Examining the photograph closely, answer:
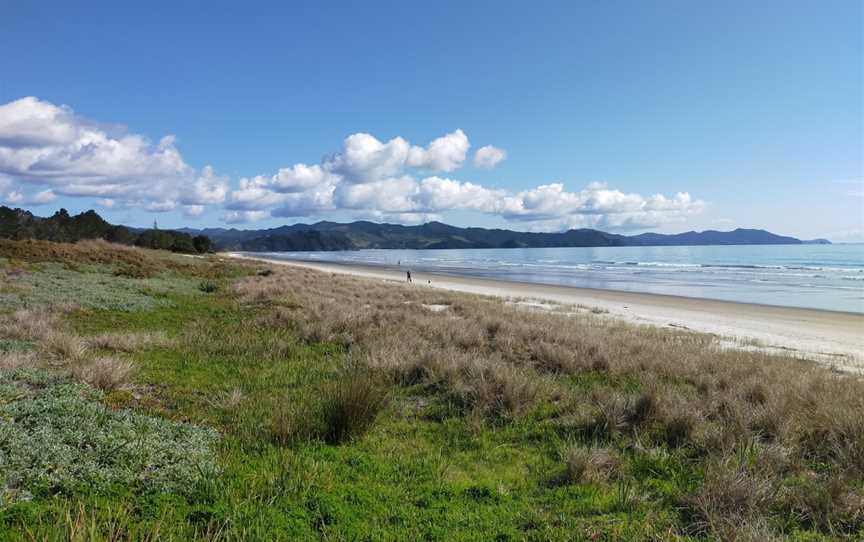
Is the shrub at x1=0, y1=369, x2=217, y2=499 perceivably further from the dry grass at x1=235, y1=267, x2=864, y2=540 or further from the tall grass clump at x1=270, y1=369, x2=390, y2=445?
the dry grass at x1=235, y1=267, x2=864, y2=540

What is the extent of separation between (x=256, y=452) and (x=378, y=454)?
51.9 inches

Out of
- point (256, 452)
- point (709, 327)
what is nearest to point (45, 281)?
point (256, 452)

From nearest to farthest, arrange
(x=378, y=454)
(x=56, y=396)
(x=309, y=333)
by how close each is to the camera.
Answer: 1. (x=378, y=454)
2. (x=56, y=396)
3. (x=309, y=333)

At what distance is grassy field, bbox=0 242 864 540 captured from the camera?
13.2 feet

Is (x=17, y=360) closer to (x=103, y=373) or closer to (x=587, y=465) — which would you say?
(x=103, y=373)

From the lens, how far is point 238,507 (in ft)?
13.0

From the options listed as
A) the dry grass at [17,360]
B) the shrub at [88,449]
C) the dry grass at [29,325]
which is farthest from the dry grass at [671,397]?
the dry grass at [29,325]

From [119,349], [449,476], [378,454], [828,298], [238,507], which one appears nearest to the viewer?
[238,507]

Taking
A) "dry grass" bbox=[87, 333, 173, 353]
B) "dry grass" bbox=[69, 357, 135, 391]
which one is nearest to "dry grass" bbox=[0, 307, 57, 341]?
"dry grass" bbox=[87, 333, 173, 353]

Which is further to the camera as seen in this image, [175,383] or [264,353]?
[264,353]

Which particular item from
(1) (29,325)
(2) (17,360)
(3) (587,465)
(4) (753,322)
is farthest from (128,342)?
(4) (753,322)

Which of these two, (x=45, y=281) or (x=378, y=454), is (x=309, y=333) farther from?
(x=45, y=281)

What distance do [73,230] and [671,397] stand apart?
7960cm

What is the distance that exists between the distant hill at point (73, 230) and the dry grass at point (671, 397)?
58.1 meters
